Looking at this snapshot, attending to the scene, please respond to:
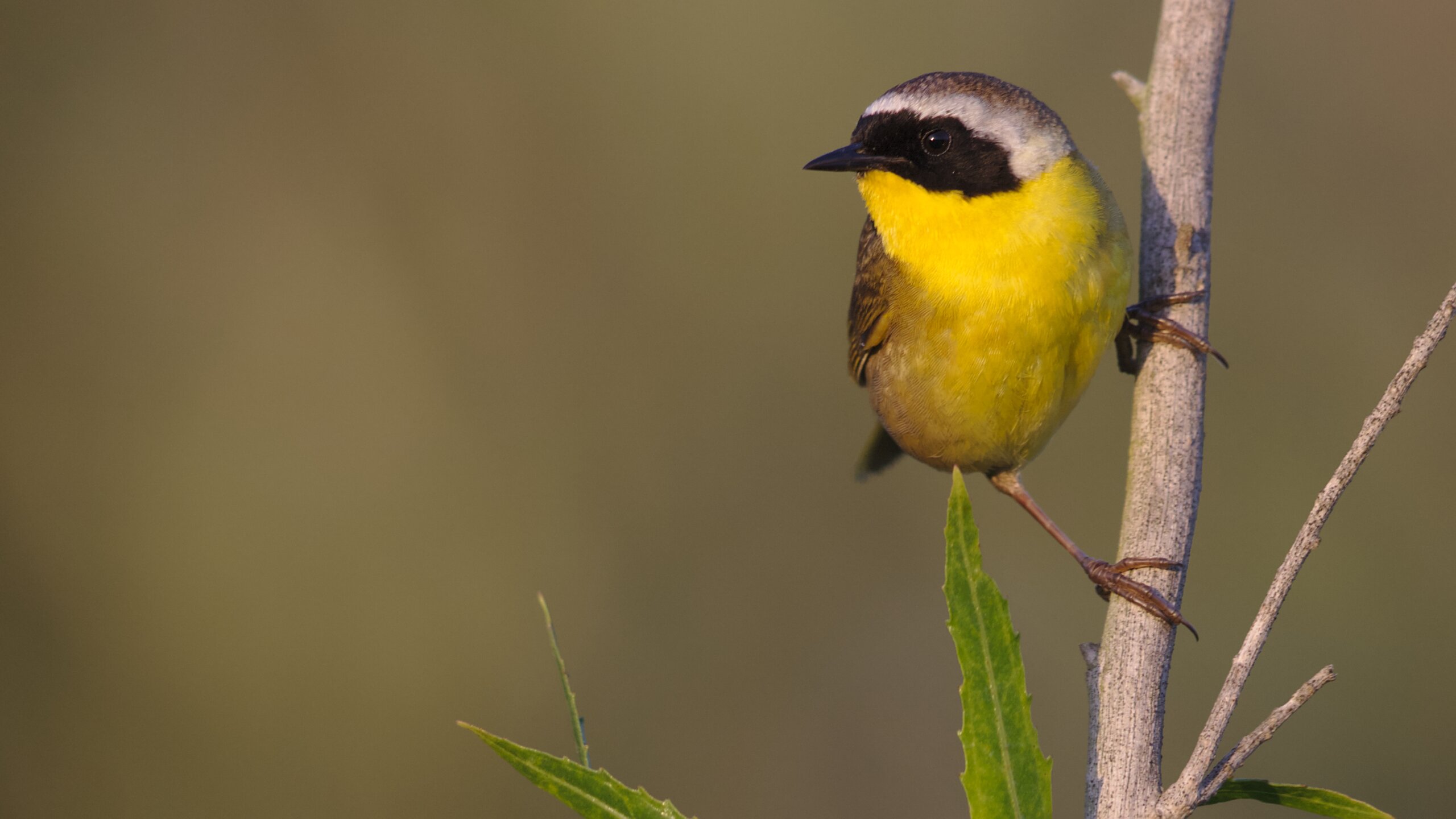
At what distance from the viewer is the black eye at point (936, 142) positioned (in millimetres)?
3008

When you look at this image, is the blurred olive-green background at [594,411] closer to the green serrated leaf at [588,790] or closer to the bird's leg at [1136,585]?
the bird's leg at [1136,585]

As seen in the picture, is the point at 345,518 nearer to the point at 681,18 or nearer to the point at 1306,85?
the point at 681,18

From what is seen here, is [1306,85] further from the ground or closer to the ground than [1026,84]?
closer to the ground

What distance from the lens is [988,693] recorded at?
1.37m

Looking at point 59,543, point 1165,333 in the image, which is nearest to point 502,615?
point 59,543

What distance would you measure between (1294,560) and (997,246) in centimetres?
156

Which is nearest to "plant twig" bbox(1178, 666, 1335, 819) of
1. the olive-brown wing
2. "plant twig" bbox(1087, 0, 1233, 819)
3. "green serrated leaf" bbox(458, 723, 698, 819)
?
"plant twig" bbox(1087, 0, 1233, 819)

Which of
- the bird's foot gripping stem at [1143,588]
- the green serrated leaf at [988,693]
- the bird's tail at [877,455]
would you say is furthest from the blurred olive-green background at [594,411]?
the green serrated leaf at [988,693]

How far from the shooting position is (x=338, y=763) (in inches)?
211

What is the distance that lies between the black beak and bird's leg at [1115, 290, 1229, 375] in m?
0.73

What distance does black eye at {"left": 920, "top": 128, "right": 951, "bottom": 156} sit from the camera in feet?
9.87

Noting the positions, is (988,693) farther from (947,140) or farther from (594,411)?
(594,411)

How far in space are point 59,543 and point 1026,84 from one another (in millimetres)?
5114

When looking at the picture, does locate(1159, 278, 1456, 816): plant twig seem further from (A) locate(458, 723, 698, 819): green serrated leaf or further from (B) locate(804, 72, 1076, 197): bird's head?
(B) locate(804, 72, 1076, 197): bird's head
